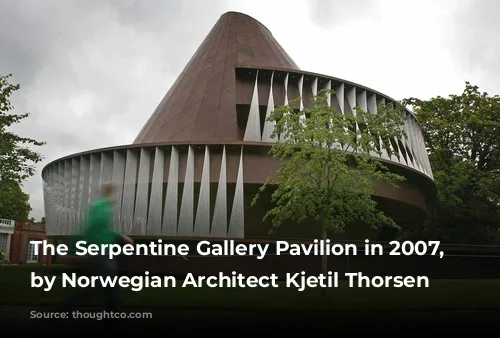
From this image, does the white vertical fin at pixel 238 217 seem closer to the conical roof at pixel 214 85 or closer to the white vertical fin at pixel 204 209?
the white vertical fin at pixel 204 209

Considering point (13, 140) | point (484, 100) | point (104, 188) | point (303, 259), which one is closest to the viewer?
point (104, 188)

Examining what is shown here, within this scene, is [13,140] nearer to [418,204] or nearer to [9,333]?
[9,333]

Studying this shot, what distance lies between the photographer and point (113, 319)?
5.15 m

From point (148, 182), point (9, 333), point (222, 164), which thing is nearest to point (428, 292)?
point (9, 333)

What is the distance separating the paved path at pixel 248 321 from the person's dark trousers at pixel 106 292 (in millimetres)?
386

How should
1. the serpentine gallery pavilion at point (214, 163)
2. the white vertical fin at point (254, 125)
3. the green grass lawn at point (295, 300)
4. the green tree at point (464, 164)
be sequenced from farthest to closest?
the green tree at point (464, 164) < the white vertical fin at point (254, 125) < the serpentine gallery pavilion at point (214, 163) < the green grass lawn at point (295, 300)

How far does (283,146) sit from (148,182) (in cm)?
1202

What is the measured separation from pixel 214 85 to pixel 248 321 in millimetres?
24105

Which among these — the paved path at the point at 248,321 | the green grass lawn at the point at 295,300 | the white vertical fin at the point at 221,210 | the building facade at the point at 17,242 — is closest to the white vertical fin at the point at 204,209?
the white vertical fin at the point at 221,210

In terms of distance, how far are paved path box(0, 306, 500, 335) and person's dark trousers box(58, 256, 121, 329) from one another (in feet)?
1.26

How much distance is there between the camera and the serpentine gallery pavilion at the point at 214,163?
23.0 meters

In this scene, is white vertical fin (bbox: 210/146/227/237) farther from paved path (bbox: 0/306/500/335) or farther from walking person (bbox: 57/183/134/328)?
walking person (bbox: 57/183/134/328)

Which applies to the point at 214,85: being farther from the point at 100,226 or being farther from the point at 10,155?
the point at 100,226

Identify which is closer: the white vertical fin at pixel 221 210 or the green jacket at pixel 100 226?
the green jacket at pixel 100 226
